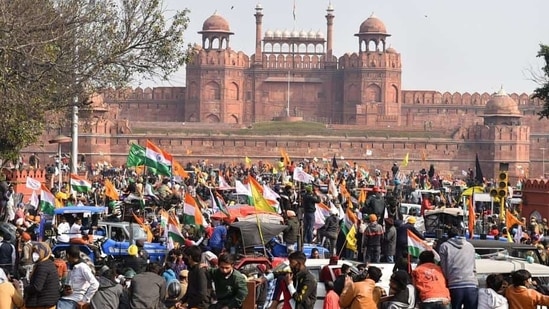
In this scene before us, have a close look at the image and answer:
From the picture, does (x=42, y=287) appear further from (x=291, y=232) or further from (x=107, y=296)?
(x=291, y=232)

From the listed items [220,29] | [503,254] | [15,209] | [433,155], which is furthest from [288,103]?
[503,254]

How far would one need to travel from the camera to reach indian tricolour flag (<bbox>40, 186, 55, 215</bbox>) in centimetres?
1866

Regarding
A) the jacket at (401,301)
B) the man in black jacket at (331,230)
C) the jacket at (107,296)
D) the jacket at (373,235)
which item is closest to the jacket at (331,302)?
the jacket at (401,301)

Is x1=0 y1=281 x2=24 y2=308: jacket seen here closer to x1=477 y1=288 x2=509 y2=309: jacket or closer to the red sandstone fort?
x1=477 y1=288 x2=509 y2=309: jacket

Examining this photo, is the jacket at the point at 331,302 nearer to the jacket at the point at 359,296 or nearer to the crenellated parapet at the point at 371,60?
the jacket at the point at 359,296

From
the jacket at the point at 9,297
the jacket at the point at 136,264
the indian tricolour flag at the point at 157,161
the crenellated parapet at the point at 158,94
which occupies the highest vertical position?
the crenellated parapet at the point at 158,94

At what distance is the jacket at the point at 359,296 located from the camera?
985 cm

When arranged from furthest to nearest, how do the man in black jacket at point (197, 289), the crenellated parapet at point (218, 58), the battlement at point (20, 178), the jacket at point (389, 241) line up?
the crenellated parapet at point (218, 58)
the battlement at point (20, 178)
the jacket at point (389, 241)
the man in black jacket at point (197, 289)

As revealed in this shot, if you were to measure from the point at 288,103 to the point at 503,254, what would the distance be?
57.5 meters

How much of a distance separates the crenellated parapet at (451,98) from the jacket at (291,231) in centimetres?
5789

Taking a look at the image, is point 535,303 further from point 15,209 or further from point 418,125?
point 418,125

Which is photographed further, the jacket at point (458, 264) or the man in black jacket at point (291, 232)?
the man in black jacket at point (291, 232)

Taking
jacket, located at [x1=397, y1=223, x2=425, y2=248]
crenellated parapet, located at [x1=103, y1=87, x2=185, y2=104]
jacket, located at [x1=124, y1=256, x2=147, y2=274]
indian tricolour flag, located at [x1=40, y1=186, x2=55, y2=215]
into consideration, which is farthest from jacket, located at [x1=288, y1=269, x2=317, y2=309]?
crenellated parapet, located at [x1=103, y1=87, x2=185, y2=104]

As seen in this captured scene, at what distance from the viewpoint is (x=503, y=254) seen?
42.8 ft
